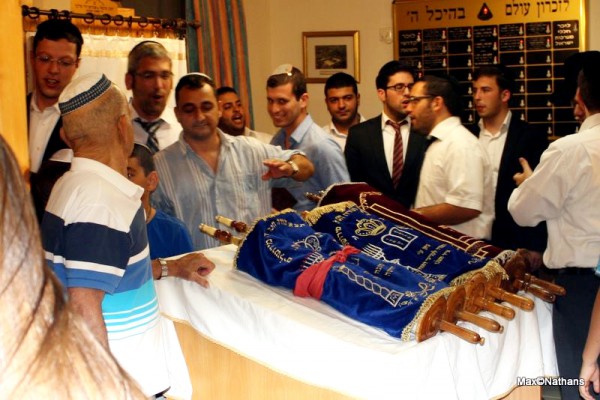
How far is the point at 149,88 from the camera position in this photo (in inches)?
149

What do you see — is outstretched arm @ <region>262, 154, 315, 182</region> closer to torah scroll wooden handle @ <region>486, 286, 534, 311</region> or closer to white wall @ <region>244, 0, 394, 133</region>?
torah scroll wooden handle @ <region>486, 286, 534, 311</region>

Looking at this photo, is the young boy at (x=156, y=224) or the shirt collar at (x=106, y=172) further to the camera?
the young boy at (x=156, y=224)

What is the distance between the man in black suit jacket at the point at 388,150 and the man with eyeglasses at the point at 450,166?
14 cm

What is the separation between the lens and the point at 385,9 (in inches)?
266

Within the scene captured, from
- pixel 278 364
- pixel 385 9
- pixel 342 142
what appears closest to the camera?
pixel 278 364

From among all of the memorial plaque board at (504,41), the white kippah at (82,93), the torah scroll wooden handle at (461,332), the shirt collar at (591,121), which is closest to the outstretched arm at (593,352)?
the torah scroll wooden handle at (461,332)

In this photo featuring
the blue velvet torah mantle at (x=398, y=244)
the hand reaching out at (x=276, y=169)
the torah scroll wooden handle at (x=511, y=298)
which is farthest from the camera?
the hand reaching out at (x=276, y=169)

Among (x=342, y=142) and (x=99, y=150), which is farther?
(x=342, y=142)

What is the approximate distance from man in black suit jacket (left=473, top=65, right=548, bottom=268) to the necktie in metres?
0.49

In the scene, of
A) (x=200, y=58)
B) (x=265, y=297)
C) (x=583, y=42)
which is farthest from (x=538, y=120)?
(x=265, y=297)

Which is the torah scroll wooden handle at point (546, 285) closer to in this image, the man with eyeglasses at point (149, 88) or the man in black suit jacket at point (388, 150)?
the man in black suit jacket at point (388, 150)

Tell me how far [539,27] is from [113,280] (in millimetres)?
5321

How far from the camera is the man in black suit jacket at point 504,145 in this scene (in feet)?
13.0

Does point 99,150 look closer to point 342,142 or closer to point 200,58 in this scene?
point 342,142
